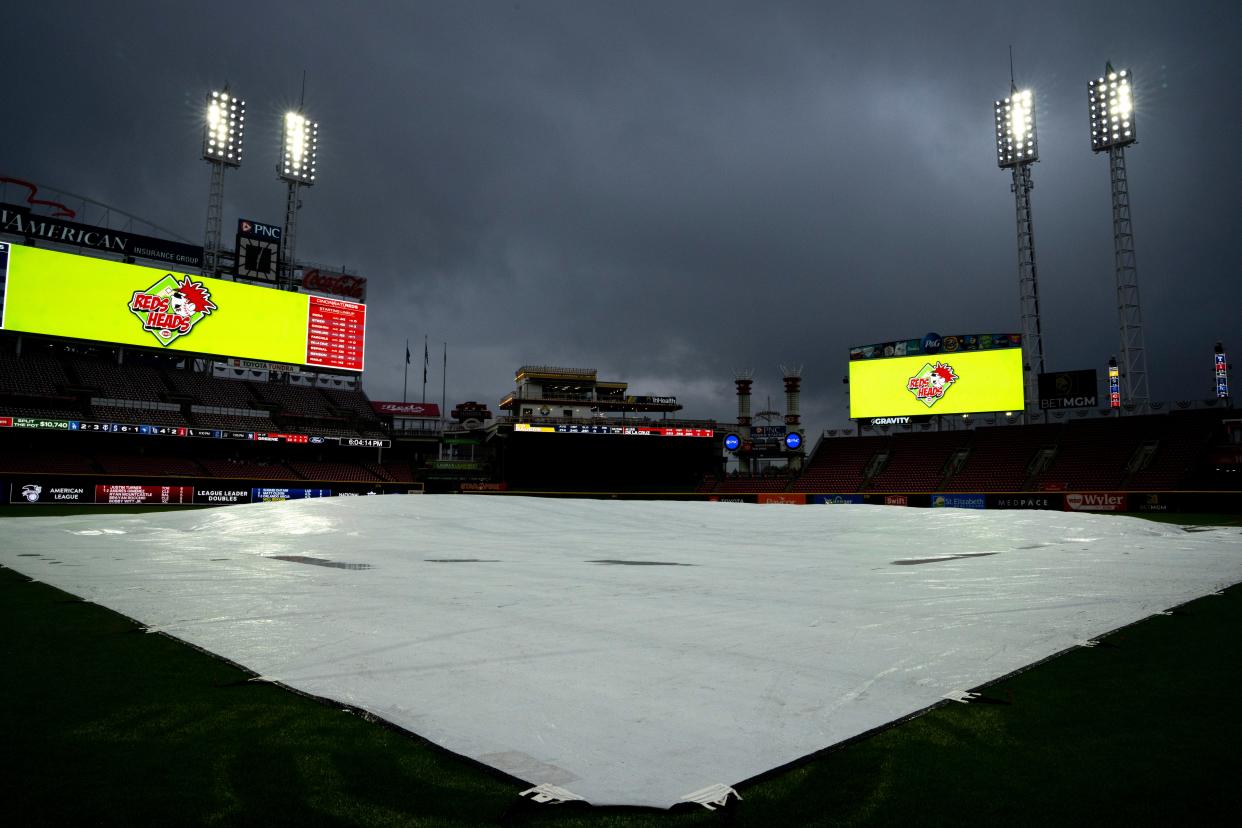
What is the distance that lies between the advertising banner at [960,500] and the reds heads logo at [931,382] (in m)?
9.12

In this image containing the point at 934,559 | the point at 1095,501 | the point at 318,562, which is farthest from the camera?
the point at 1095,501

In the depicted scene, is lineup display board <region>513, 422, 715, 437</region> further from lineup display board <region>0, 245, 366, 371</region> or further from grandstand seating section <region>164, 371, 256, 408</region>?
grandstand seating section <region>164, 371, 256, 408</region>

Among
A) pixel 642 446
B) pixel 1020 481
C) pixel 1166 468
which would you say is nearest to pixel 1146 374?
pixel 1166 468

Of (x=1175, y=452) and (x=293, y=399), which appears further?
(x=293, y=399)

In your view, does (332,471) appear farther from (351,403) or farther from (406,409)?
(406,409)

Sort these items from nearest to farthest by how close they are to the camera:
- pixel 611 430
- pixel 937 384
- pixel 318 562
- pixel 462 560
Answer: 1. pixel 318 562
2. pixel 462 560
3. pixel 937 384
4. pixel 611 430

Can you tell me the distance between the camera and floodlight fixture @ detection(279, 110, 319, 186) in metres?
52.5

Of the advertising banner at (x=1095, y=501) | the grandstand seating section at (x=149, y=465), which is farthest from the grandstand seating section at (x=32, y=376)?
the advertising banner at (x=1095, y=501)

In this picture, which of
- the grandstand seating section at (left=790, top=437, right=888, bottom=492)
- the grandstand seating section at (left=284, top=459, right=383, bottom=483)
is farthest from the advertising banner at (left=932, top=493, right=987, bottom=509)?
the grandstand seating section at (left=284, top=459, right=383, bottom=483)

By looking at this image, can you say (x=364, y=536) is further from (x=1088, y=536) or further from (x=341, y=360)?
(x=341, y=360)

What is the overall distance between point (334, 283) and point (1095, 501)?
167ft

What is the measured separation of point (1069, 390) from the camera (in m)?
41.3

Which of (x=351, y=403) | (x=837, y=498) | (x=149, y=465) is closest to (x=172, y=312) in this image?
(x=149, y=465)

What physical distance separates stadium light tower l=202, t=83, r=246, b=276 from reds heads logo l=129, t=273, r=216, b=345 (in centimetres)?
319
